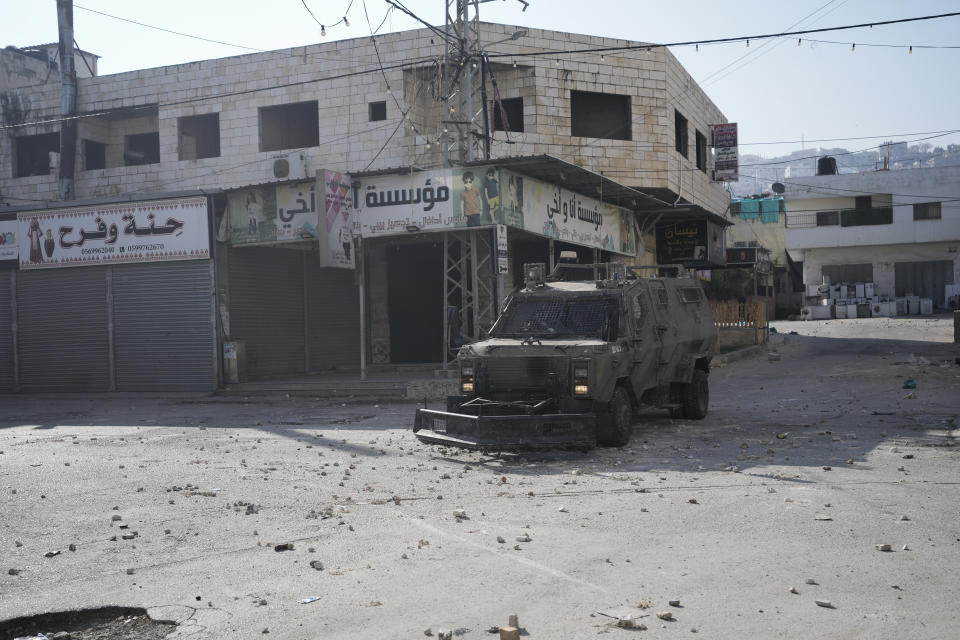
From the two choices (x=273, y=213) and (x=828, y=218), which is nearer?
(x=273, y=213)

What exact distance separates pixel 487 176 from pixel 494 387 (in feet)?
28.0

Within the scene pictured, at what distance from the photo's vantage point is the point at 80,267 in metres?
21.5

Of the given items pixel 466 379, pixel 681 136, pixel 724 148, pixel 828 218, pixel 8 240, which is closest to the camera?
Result: pixel 466 379

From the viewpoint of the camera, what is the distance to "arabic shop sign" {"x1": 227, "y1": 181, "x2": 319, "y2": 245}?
1942cm

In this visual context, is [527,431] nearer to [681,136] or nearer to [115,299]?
[115,299]

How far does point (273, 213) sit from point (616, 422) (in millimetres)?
12248

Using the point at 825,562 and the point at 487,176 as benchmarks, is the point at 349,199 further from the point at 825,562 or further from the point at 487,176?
the point at 825,562

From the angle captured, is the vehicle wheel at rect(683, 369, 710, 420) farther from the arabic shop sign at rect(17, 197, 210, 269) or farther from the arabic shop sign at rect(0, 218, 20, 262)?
the arabic shop sign at rect(0, 218, 20, 262)

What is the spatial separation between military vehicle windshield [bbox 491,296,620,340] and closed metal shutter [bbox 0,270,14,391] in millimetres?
16242

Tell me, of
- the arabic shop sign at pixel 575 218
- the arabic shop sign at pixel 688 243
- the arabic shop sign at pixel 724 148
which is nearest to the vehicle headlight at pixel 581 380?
the arabic shop sign at pixel 575 218

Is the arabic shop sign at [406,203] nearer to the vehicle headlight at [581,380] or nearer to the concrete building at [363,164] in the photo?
the concrete building at [363,164]

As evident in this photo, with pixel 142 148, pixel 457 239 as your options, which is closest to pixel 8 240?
pixel 142 148

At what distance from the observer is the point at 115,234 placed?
2097 cm

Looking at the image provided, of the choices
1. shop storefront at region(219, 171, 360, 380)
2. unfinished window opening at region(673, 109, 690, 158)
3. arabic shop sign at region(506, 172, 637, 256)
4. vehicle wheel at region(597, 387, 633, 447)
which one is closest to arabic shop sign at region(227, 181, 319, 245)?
shop storefront at region(219, 171, 360, 380)
